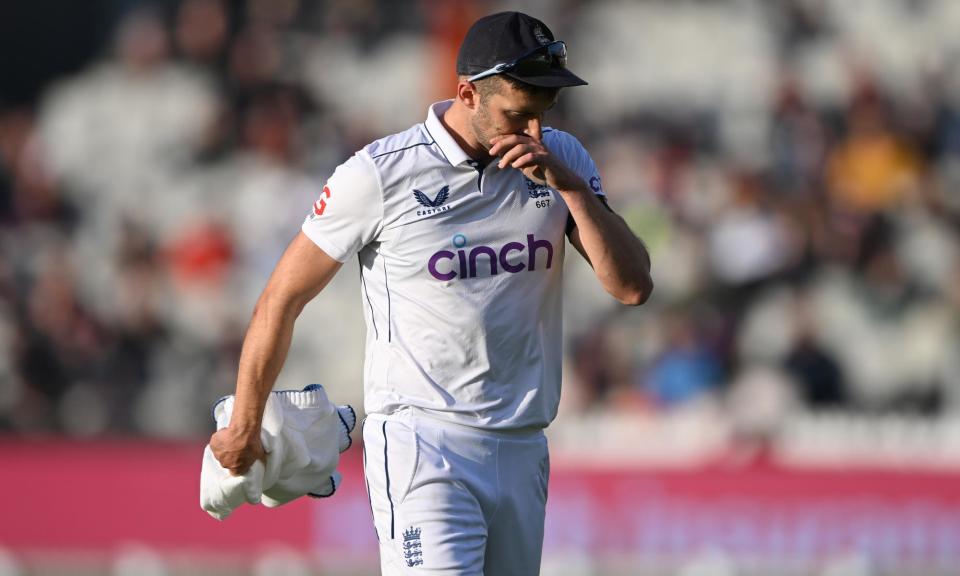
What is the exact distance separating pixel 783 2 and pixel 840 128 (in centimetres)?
209

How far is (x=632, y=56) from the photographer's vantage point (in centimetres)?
1426

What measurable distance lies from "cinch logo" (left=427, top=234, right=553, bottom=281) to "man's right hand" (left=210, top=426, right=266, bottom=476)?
72 centimetres

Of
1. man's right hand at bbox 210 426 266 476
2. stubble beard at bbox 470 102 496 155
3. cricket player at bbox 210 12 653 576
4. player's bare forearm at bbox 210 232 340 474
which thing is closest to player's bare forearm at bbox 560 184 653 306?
cricket player at bbox 210 12 653 576

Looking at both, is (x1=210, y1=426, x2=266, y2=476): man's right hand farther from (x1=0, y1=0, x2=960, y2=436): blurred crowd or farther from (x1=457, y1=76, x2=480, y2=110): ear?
(x1=0, y1=0, x2=960, y2=436): blurred crowd

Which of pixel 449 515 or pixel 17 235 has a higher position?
pixel 17 235

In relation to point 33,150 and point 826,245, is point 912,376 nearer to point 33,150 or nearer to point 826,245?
point 826,245

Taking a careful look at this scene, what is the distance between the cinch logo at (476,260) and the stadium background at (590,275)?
4740 mm

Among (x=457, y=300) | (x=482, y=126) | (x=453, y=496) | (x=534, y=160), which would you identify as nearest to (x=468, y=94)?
(x=482, y=126)

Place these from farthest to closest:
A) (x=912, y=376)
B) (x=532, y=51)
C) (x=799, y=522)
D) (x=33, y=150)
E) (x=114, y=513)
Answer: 1. (x=33, y=150)
2. (x=912, y=376)
3. (x=114, y=513)
4. (x=799, y=522)
5. (x=532, y=51)

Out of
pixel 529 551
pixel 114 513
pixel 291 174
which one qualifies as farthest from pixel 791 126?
pixel 529 551

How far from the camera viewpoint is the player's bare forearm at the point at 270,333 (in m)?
4.70

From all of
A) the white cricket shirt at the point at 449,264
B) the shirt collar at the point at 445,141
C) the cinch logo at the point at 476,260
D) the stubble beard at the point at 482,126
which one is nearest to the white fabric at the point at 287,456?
the white cricket shirt at the point at 449,264

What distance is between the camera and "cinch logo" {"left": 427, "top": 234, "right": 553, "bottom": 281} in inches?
188

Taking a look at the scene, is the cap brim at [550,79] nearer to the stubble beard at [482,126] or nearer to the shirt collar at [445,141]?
the stubble beard at [482,126]
